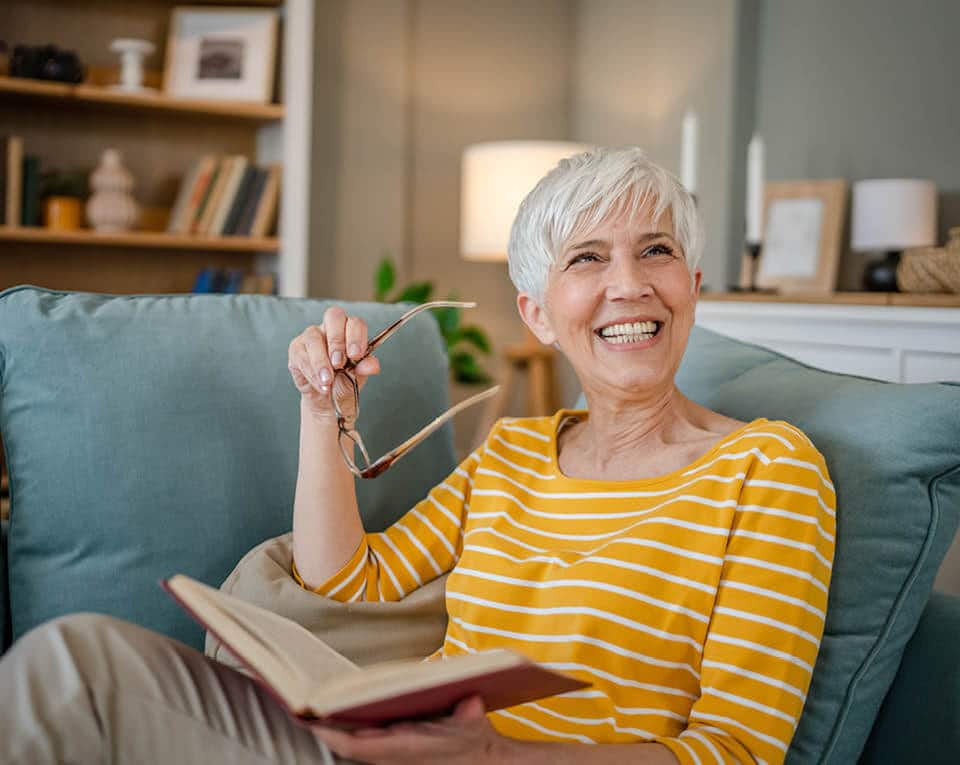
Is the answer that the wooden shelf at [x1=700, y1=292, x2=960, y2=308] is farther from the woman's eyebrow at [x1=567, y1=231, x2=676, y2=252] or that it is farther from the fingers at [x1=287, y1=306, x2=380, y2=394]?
the fingers at [x1=287, y1=306, x2=380, y2=394]

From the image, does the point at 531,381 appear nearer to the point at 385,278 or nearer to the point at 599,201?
the point at 385,278

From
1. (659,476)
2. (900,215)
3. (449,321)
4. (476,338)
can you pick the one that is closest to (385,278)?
(449,321)

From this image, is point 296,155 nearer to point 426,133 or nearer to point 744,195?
point 426,133

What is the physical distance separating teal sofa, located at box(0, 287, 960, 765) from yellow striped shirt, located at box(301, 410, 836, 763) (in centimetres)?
11

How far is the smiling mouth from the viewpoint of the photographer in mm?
1217

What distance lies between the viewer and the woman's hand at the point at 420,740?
81cm

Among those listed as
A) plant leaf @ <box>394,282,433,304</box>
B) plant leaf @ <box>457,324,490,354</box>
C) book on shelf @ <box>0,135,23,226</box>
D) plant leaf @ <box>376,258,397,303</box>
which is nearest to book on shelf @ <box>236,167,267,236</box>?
plant leaf @ <box>376,258,397,303</box>

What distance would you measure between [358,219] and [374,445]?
116 inches

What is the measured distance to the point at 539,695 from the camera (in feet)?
2.79

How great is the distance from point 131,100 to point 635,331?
276 cm

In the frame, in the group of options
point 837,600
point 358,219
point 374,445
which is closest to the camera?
point 837,600

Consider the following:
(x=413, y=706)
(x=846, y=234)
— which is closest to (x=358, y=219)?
(x=846, y=234)

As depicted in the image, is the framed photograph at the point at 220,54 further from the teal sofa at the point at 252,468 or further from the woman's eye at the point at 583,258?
the woman's eye at the point at 583,258

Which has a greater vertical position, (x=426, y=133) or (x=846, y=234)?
(x=426, y=133)
